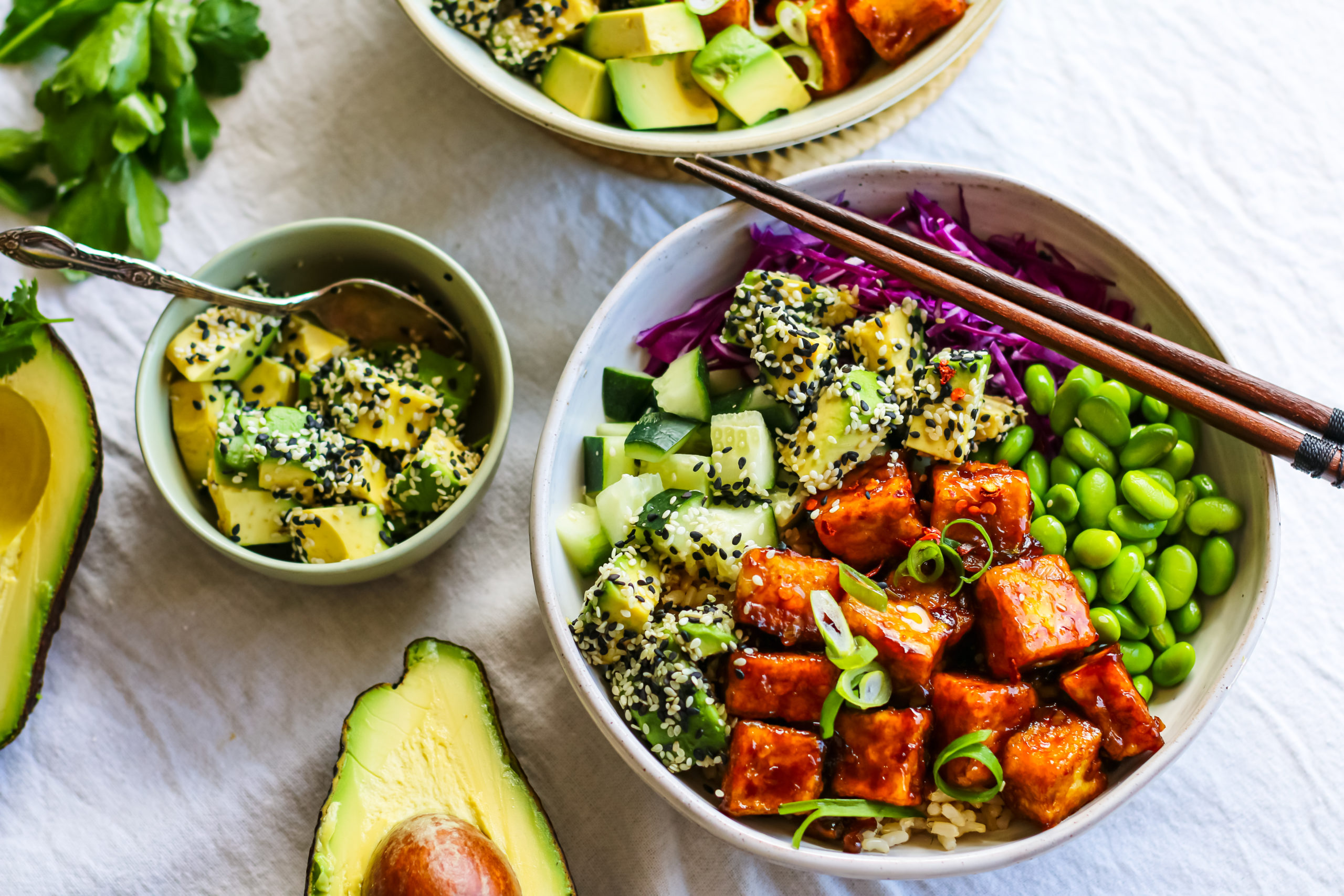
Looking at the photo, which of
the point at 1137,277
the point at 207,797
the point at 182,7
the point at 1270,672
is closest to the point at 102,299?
the point at 182,7

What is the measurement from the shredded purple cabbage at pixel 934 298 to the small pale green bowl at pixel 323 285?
0.39 meters

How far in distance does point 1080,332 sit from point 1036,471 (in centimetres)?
28

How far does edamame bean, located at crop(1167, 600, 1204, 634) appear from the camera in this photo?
1.86m

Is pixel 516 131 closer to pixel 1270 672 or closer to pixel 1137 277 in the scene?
pixel 1137 277

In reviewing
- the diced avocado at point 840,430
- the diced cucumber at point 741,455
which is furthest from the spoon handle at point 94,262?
the diced avocado at point 840,430

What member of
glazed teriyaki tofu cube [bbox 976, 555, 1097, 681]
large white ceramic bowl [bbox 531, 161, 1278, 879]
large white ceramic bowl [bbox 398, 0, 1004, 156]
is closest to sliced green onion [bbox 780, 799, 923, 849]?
large white ceramic bowl [bbox 531, 161, 1278, 879]

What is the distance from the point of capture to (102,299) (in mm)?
2420

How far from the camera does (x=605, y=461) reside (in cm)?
195

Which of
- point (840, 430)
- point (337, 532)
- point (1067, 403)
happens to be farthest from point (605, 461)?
point (1067, 403)

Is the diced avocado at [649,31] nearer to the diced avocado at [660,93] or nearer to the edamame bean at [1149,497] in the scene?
the diced avocado at [660,93]

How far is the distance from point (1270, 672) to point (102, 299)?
2.96 m

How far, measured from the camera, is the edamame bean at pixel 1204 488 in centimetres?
190

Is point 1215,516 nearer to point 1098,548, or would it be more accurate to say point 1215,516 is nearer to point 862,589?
point 1098,548

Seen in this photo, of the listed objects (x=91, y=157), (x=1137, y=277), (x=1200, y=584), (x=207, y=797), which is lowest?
(x=207, y=797)
